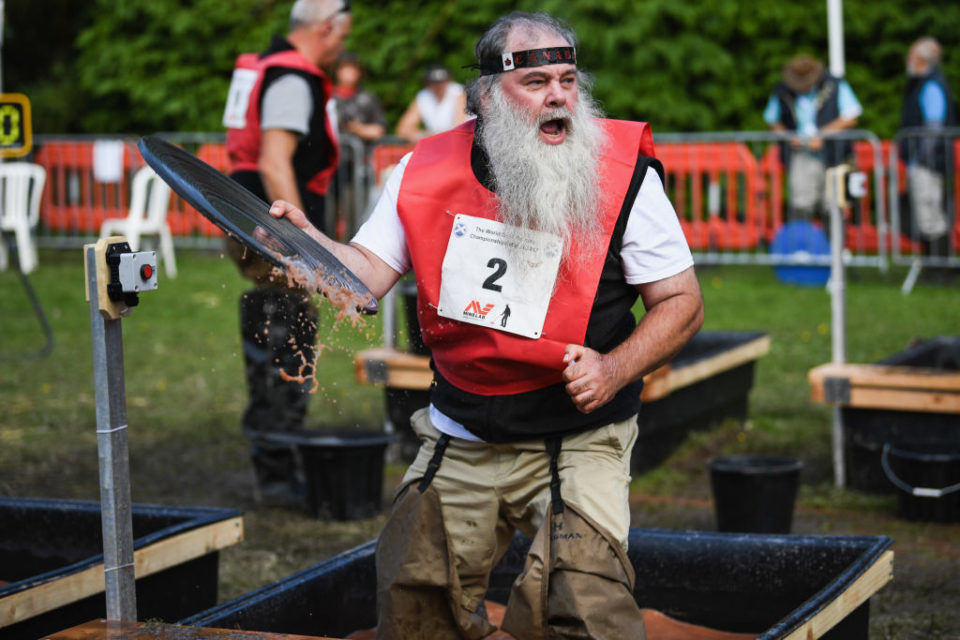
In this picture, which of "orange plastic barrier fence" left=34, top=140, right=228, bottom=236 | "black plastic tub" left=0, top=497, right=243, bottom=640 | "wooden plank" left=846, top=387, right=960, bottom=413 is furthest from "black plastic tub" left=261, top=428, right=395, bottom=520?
"orange plastic barrier fence" left=34, top=140, right=228, bottom=236

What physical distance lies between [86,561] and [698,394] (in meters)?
3.89

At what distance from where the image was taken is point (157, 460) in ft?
22.3

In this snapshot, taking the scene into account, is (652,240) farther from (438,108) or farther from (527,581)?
(438,108)

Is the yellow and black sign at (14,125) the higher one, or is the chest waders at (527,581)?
the yellow and black sign at (14,125)

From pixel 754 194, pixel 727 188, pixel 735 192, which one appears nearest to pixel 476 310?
pixel 754 194

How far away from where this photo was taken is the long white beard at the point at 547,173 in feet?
10.3

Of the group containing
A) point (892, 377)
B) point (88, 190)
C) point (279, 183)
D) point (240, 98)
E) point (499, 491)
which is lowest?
point (892, 377)

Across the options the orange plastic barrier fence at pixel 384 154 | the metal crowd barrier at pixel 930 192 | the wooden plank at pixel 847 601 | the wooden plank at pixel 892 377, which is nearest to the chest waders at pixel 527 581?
the wooden plank at pixel 847 601

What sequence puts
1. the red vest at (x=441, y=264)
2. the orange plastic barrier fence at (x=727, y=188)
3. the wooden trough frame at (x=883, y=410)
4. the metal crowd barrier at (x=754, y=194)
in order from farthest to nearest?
the orange plastic barrier fence at (x=727, y=188)
the metal crowd barrier at (x=754, y=194)
the wooden trough frame at (x=883, y=410)
the red vest at (x=441, y=264)

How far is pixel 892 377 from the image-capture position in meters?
5.82

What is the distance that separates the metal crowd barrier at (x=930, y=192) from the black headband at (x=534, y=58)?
32.3ft

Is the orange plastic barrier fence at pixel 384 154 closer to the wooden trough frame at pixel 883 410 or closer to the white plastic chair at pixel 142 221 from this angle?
the white plastic chair at pixel 142 221

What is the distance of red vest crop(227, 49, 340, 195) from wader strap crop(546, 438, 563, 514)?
284 cm

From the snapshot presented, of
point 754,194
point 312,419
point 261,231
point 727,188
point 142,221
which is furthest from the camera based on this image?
point 142,221
